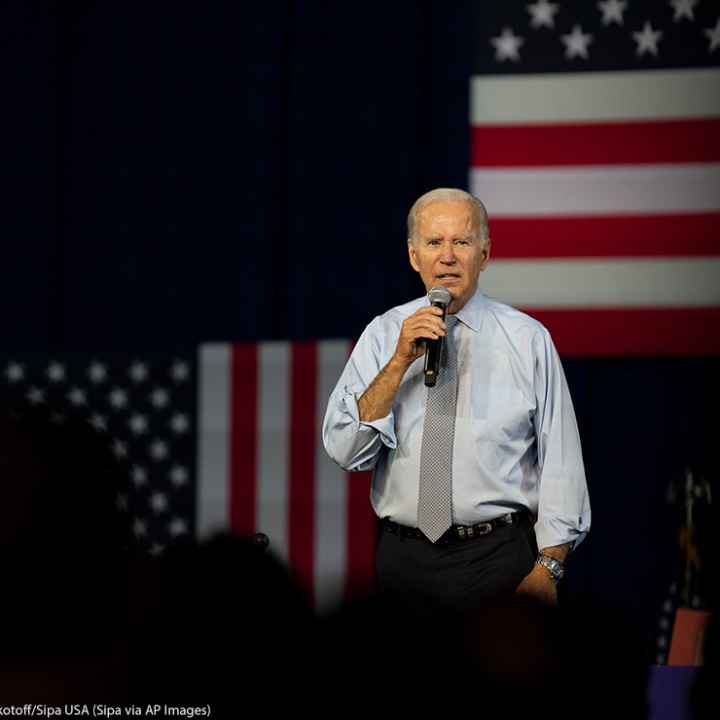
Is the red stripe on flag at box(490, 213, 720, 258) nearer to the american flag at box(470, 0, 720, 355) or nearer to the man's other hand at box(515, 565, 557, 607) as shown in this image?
the american flag at box(470, 0, 720, 355)

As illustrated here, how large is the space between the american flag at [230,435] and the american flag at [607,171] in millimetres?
755

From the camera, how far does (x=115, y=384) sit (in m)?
4.77

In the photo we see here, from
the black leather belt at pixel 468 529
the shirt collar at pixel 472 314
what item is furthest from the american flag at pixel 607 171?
the black leather belt at pixel 468 529

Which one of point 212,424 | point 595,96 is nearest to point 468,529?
point 212,424

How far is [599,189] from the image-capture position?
4586 millimetres

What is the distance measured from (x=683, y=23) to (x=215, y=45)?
159 centimetres

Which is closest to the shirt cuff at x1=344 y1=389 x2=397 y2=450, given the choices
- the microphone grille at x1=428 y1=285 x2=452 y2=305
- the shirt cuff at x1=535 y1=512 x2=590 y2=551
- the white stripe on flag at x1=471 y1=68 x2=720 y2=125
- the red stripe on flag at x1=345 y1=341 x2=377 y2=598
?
the microphone grille at x1=428 y1=285 x2=452 y2=305

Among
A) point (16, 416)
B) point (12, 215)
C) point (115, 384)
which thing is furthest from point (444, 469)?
point (12, 215)

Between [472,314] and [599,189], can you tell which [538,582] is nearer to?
[472,314]

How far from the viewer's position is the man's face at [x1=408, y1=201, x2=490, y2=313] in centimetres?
292

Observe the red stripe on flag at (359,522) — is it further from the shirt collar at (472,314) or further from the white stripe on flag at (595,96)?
the shirt collar at (472,314)

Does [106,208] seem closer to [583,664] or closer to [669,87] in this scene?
[669,87]

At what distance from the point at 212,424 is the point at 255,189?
825 mm

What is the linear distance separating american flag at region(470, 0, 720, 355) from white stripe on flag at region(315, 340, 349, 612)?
576mm
